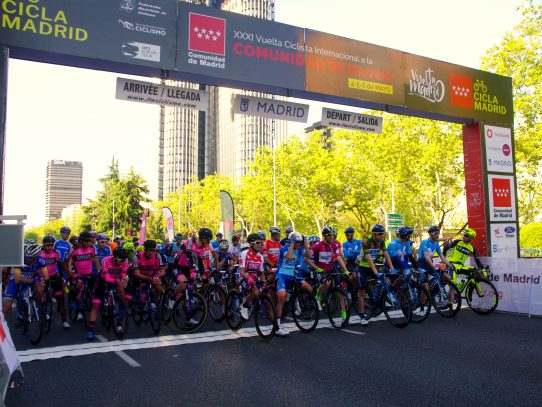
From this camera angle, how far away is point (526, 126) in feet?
79.2

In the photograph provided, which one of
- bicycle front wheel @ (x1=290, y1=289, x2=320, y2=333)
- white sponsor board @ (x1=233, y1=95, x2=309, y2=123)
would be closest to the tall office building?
white sponsor board @ (x1=233, y1=95, x2=309, y2=123)

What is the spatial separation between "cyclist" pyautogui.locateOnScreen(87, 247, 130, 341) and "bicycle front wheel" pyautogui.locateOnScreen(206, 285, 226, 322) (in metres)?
2.03

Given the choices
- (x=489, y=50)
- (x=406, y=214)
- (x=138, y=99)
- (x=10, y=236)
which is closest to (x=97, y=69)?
(x=138, y=99)

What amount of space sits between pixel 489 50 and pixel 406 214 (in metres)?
29.4

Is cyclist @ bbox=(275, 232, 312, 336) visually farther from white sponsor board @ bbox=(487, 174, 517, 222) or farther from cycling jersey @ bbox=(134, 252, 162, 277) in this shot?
white sponsor board @ bbox=(487, 174, 517, 222)

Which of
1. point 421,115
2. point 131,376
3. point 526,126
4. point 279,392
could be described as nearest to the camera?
point 279,392

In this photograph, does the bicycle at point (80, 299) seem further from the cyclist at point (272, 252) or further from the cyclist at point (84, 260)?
the cyclist at point (272, 252)

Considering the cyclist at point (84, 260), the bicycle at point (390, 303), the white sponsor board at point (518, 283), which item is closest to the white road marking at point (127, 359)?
the cyclist at point (84, 260)

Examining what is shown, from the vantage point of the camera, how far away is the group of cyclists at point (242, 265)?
9.14 metres

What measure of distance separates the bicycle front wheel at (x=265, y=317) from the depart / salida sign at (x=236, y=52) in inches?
193

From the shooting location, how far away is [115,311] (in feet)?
29.8

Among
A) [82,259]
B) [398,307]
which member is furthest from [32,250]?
[398,307]

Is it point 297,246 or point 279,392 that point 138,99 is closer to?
point 297,246

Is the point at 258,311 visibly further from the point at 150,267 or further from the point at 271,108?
the point at 271,108
